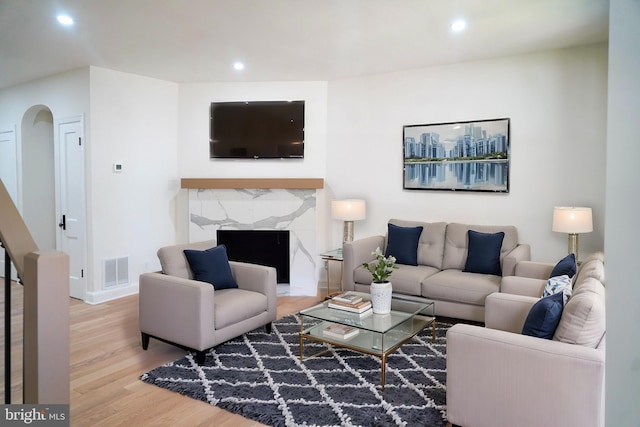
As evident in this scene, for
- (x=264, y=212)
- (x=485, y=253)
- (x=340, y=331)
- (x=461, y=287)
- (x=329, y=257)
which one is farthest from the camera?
(x=264, y=212)

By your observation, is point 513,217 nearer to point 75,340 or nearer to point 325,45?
point 325,45

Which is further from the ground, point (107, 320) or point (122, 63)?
point (122, 63)

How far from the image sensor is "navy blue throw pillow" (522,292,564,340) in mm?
2236

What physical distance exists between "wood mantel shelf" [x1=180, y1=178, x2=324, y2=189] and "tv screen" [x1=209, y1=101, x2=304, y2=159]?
36 centimetres

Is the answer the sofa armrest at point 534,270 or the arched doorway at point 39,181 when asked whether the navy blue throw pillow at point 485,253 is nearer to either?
the sofa armrest at point 534,270

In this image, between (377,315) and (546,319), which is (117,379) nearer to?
(377,315)

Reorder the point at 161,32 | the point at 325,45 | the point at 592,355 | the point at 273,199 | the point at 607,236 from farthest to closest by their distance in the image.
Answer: the point at 273,199
the point at 325,45
the point at 161,32
the point at 592,355
the point at 607,236

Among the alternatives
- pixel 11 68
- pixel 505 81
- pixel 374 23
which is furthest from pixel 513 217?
pixel 11 68

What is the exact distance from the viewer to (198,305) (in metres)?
3.21

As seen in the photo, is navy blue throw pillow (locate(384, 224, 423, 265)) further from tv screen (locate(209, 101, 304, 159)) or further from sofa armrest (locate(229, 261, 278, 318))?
tv screen (locate(209, 101, 304, 159))

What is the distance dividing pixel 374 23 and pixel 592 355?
287 cm

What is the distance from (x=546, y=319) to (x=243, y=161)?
4.35 metres

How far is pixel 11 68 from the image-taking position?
512cm

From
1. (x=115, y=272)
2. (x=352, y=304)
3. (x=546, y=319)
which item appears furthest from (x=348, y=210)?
(x=546, y=319)
